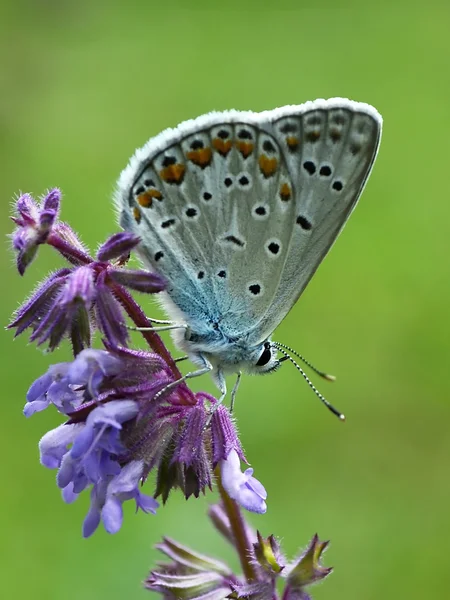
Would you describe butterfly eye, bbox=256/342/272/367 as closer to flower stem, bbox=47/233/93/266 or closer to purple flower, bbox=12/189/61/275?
flower stem, bbox=47/233/93/266

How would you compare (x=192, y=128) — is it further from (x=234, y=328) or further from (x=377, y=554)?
(x=377, y=554)

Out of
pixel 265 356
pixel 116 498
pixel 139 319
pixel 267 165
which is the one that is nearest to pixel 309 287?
pixel 265 356

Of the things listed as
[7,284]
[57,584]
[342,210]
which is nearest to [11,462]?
[57,584]

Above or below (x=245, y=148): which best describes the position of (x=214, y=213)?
below

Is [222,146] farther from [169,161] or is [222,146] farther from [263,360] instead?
[263,360]

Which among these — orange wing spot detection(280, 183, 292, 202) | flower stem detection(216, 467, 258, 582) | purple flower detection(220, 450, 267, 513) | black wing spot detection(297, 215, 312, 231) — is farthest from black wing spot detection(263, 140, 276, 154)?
flower stem detection(216, 467, 258, 582)

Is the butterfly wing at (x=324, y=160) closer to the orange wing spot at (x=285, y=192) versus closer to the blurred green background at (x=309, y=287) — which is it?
the orange wing spot at (x=285, y=192)

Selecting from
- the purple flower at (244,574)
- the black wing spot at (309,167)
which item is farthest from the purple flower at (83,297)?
the purple flower at (244,574)
